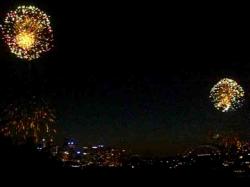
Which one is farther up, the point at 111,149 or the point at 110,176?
the point at 111,149

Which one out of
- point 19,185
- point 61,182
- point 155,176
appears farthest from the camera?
point 155,176

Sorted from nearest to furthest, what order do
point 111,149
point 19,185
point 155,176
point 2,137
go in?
point 19,185 → point 2,137 → point 155,176 → point 111,149

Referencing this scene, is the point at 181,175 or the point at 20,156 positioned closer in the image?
the point at 20,156

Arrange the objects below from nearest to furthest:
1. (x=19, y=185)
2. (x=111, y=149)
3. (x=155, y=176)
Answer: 1. (x=19, y=185)
2. (x=155, y=176)
3. (x=111, y=149)

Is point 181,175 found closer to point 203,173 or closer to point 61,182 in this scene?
point 203,173

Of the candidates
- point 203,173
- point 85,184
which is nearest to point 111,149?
point 203,173

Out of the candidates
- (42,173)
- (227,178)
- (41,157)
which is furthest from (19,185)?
(227,178)

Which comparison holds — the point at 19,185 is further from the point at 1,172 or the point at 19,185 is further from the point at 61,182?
the point at 61,182

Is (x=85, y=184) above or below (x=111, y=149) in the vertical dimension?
below

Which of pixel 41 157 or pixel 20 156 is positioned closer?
pixel 20 156
